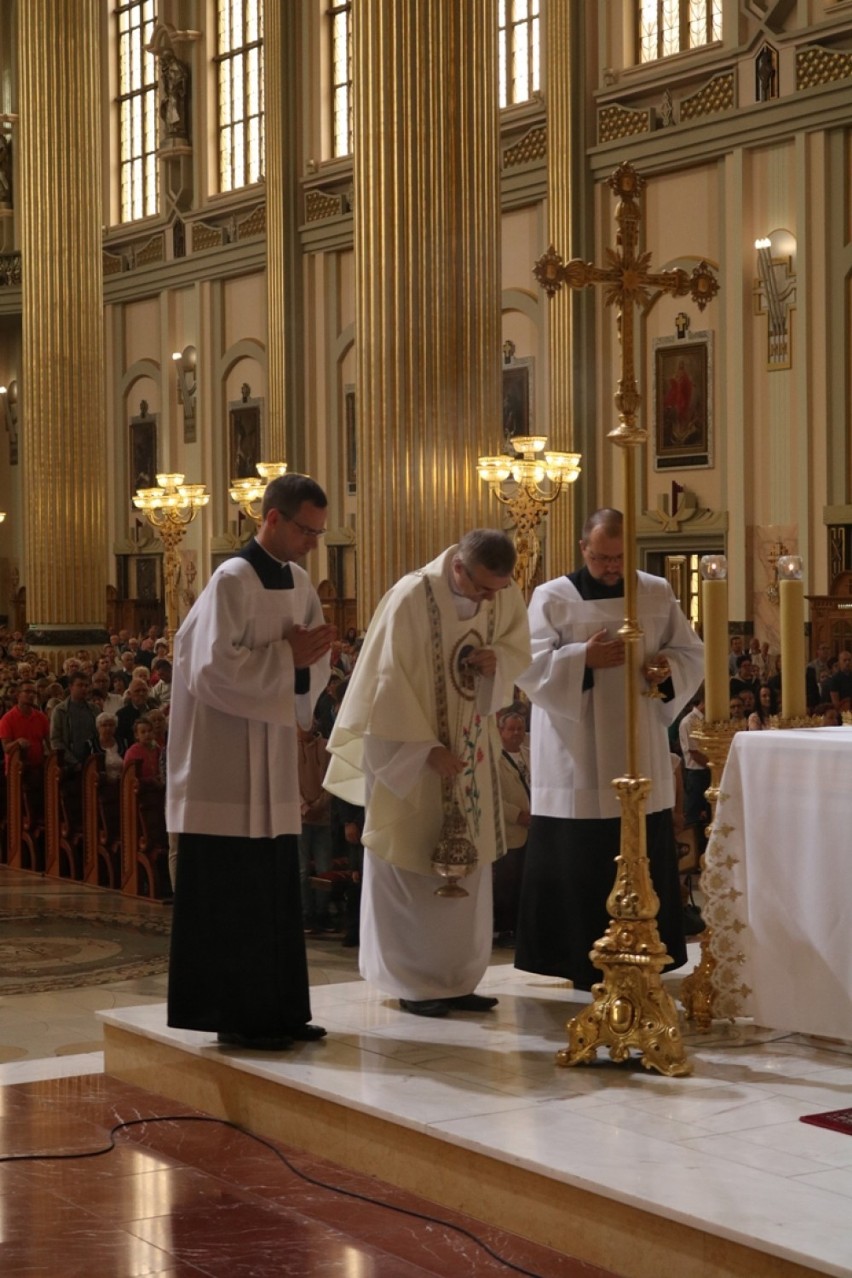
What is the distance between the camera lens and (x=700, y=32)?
58.0 feet

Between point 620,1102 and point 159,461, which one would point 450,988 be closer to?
point 620,1102

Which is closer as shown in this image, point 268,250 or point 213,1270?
point 213,1270

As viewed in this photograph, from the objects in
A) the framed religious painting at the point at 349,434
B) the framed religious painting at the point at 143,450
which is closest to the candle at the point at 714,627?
the framed religious painting at the point at 349,434

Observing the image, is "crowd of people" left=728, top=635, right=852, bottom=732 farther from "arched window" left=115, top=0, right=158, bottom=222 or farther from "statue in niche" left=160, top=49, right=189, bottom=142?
"arched window" left=115, top=0, right=158, bottom=222

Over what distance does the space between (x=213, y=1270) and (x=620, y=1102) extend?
111cm

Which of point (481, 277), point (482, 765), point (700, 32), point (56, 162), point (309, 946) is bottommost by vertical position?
point (309, 946)

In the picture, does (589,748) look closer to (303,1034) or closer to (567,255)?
(303,1034)

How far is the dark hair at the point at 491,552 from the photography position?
544 cm

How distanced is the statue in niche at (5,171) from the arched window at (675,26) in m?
Result: 13.5

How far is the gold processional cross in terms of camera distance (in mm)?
4816

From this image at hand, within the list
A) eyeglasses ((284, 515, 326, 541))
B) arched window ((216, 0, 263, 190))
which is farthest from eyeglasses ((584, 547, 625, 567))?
arched window ((216, 0, 263, 190))

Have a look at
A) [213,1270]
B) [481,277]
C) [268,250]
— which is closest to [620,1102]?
[213,1270]

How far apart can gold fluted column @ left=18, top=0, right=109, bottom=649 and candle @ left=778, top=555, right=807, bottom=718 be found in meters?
12.8

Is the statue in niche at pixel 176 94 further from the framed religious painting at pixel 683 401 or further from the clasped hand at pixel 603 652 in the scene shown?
the clasped hand at pixel 603 652
